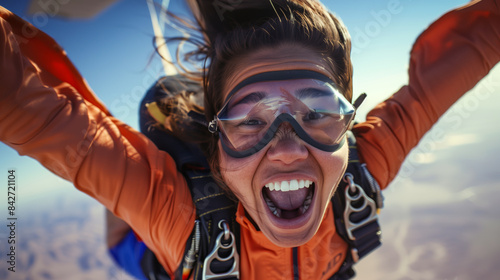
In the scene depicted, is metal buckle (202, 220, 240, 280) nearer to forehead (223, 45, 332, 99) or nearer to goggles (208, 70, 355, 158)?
goggles (208, 70, 355, 158)

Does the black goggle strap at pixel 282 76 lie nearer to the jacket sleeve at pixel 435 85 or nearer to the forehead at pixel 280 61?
the forehead at pixel 280 61

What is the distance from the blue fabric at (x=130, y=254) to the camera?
5.83 ft

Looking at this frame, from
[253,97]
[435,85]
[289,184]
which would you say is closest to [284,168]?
[289,184]

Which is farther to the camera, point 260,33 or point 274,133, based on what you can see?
point 260,33

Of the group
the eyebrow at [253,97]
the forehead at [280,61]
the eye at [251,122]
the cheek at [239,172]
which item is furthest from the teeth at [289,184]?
the forehead at [280,61]

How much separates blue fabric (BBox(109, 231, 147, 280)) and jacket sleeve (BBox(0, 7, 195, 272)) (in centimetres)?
33

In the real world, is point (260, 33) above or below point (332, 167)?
above

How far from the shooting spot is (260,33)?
4.36 ft

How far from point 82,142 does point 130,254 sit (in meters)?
1.06

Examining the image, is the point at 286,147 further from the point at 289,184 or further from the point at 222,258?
the point at 222,258

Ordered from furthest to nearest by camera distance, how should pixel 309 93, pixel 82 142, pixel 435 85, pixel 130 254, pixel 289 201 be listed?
1. pixel 130 254
2. pixel 435 85
3. pixel 289 201
4. pixel 309 93
5. pixel 82 142

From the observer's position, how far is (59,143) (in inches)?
42.8

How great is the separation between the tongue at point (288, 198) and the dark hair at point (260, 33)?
0.96ft

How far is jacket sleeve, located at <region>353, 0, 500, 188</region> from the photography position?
176 centimetres
